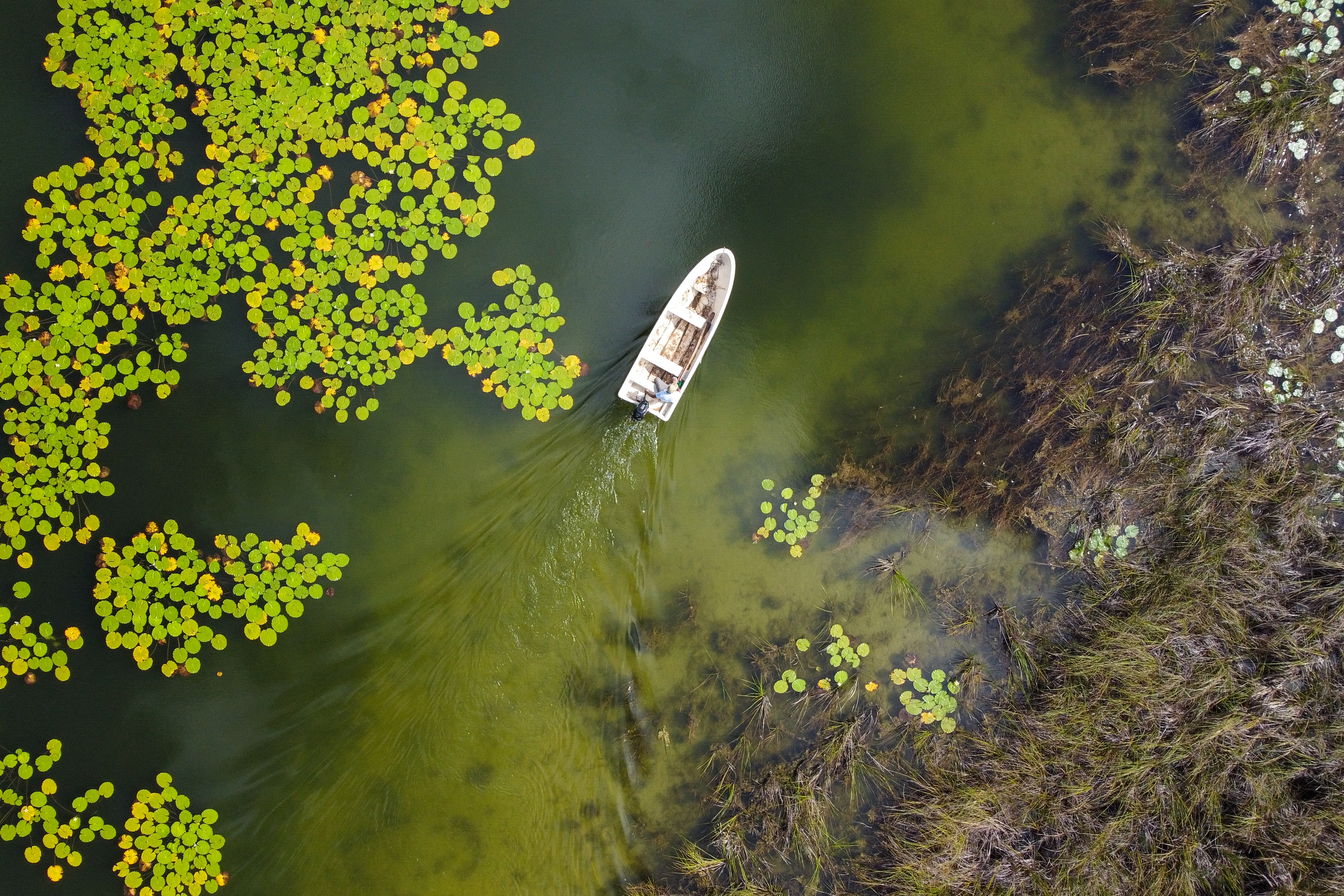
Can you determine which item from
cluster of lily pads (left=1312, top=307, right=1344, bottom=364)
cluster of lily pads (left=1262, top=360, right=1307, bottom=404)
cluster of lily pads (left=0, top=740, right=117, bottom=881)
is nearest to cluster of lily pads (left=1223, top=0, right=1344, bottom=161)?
cluster of lily pads (left=1312, top=307, right=1344, bottom=364)

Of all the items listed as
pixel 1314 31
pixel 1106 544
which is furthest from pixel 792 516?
pixel 1314 31

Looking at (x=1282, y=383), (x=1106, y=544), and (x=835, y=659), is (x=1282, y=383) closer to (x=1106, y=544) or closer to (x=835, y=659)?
(x=1106, y=544)

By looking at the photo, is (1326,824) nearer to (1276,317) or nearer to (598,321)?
(1276,317)

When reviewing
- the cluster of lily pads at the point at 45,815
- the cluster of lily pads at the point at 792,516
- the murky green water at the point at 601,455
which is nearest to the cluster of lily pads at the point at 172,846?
the murky green water at the point at 601,455

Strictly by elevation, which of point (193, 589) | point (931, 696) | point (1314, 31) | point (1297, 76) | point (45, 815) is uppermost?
point (1314, 31)

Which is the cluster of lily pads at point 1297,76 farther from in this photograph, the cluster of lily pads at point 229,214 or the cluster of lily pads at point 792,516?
the cluster of lily pads at point 229,214

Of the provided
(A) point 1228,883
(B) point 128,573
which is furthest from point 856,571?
(B) point 128,573

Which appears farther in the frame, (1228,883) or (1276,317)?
(1276,317)

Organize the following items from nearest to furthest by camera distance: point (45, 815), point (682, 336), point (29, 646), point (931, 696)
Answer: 1. point (45, 815)
2. point (29, 646)
3. point (682, 336)
4. point (931, 696)
